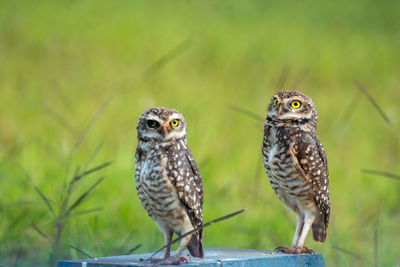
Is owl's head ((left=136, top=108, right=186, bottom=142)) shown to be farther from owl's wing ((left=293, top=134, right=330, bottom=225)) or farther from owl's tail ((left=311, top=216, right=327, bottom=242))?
owl's tail ((left=311, top=216, right=327, bottom=242))

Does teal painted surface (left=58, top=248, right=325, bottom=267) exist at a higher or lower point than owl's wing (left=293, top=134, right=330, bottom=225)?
→ lower

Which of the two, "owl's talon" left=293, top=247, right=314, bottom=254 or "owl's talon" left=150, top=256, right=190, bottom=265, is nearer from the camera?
"owl's talon" left=150, top=256, right=190, bottom=265

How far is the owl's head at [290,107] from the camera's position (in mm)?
2941

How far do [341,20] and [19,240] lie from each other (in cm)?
921

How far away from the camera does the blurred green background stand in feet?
17.1

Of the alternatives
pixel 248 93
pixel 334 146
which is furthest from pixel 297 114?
pixel 248 93

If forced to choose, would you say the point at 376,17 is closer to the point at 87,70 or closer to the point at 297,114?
the point at 87,70

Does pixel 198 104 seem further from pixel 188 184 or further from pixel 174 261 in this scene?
pixel 174 261

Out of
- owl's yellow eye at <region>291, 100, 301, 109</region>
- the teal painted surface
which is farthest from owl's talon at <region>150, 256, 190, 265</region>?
owl's yellow eye at <region>291, 100, 301, 109</region>

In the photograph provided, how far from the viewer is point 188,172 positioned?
2.98m

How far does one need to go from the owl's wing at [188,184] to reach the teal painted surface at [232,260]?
0.20 meters

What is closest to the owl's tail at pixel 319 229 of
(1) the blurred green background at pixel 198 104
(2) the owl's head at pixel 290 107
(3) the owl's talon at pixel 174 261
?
(2) the owl's head at pixel 290 107

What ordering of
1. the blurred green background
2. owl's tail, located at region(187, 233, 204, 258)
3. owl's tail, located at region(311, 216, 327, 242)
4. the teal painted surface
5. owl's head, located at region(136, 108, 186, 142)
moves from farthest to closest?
the blurred green background < owl's tail, located at region(311, 216, 327, 242) < owl's tail, located at region(187, 233, 204, 258) < owl's head, located at region(136, 108, 186, 142) < the teal painted surface

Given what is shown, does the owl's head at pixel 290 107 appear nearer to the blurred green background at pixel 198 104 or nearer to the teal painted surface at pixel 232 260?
the teal painted surface at pixel 232 260
